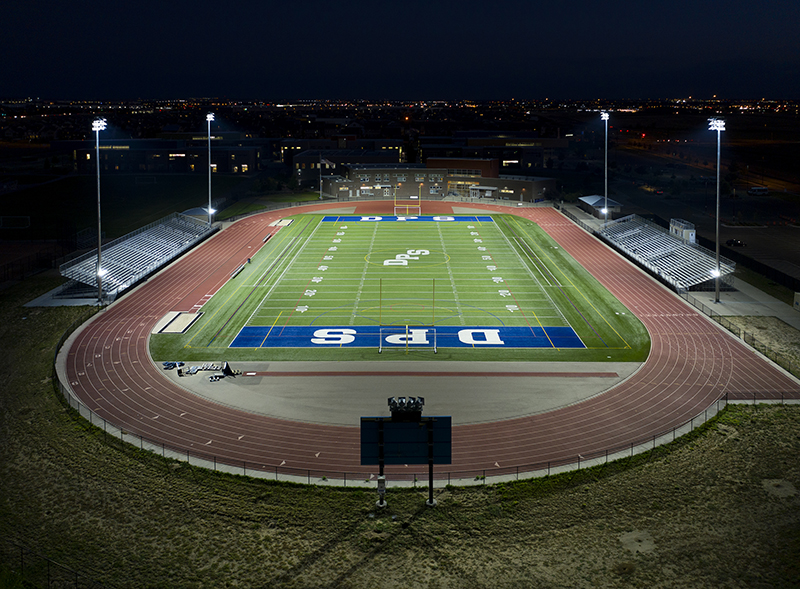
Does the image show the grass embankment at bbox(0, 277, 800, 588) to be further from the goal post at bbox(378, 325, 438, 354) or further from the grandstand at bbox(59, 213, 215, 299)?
the grandstand at bbox(59, 213, 215, 299)

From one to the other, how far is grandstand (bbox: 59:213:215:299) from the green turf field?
6582 millimetres

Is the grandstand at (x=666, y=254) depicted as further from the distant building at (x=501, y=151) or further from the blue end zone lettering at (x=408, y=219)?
the distant building at (x=501, y=151)

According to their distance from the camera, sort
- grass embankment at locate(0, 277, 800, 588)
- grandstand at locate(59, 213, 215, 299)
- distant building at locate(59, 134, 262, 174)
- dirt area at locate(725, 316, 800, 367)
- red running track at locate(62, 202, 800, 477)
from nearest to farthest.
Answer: grass embankment at locate(0, 277, 800, 588) < red running track at locate(62, 202, 800, 477) < dirt area at locate(725, 316, 800, 367) < grandstand at locate(59, 213, 215, 299) < distant building at locate(59, 134, 262, 174)

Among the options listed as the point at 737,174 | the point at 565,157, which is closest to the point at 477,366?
the point at 737,174

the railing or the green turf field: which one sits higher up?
the green turf field

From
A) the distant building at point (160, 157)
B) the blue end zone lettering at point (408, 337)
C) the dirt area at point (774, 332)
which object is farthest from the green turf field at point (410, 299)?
the distant building at point (160, 157)

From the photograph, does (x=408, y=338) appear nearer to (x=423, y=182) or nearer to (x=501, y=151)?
(x=423, y=182)

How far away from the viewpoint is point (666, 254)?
52.6 meters

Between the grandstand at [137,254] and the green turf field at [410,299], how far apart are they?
658 centimetres

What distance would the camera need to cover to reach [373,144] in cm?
14138

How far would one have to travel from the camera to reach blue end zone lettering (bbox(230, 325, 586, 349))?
35688 millimetres

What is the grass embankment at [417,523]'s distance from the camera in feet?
58.8

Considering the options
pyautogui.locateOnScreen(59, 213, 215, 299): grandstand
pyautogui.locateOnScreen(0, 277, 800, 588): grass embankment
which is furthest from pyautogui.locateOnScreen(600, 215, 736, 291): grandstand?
pyautogui.locateOnScreen(59, 213, 215, 299): grandstand

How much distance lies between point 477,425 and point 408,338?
414 inches
